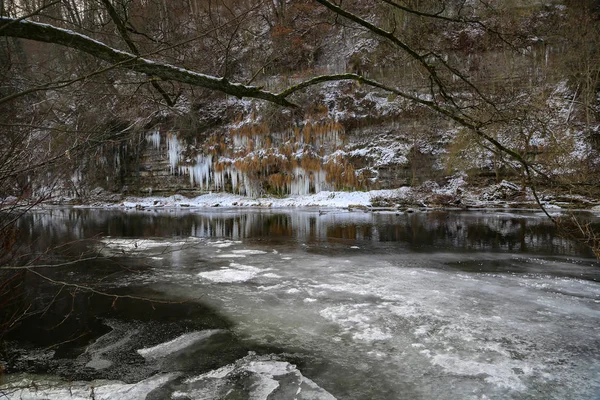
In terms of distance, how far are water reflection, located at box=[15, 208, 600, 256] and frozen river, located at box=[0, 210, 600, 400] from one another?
40.4 inches

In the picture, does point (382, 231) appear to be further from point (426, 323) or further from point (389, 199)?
point (389, 199)

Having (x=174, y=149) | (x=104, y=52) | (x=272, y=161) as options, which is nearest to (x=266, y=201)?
(x=272, y=161)

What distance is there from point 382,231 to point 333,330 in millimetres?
8096

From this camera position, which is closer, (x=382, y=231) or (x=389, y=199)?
(x=382, y=231)

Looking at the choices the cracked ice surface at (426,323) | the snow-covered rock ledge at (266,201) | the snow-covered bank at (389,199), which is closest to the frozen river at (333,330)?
the cracked ice surface at (426,323)

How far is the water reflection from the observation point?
9.37 meters

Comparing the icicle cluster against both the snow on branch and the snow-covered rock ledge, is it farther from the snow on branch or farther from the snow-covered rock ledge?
the snow on branch

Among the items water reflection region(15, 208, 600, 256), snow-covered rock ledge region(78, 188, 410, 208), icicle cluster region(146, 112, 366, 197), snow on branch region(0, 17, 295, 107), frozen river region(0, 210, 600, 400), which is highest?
icicle cluster region(146, 112, 366, 197)

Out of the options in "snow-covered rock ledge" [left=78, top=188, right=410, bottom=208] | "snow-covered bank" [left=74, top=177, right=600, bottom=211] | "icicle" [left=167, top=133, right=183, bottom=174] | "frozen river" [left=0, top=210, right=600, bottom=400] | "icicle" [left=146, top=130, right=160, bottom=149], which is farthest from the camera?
"icicle" [left=146, top=130, right=160, bottom=149]

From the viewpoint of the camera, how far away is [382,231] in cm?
1173

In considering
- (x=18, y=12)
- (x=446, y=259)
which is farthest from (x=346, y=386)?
(x=446, y=259)

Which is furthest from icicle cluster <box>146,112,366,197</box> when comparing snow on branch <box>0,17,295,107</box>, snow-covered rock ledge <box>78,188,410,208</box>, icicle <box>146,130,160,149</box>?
snow on branch <box>0,17,295,107</box>

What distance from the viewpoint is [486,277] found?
242 inches

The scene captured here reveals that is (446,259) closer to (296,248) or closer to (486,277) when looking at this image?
(486,277)
